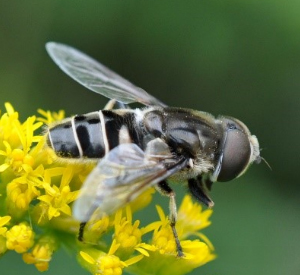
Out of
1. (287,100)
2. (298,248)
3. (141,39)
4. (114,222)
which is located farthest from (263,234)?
(114,222)

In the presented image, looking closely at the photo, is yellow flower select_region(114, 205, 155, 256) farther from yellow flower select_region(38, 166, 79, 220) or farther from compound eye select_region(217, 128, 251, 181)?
compound eye select_region(217, 128, 251, 181)

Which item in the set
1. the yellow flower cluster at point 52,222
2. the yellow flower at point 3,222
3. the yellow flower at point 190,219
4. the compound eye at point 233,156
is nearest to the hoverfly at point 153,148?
the compound eye at point 233,156

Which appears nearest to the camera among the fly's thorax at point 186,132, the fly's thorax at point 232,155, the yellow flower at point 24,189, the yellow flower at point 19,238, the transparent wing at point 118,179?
the transparent wing at point 118,179

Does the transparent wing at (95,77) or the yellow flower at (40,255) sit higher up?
the transparent wing at (95,77)

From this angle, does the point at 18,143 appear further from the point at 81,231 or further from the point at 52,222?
the point at 81,231

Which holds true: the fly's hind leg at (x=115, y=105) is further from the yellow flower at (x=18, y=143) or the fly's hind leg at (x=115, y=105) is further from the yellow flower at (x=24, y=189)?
the yellow flower at (x=24, y=189)

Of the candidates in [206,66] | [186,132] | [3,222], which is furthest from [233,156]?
[206,66]

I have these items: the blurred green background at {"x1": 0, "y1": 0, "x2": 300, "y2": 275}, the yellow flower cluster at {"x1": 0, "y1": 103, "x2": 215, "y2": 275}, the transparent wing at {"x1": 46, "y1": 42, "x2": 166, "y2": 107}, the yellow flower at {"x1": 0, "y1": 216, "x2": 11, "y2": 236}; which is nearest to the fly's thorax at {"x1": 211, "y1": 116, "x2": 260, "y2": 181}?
the yellow flower cluster at {"x1": 0, "y1": 103, "x2": 215, "y2": 275}
